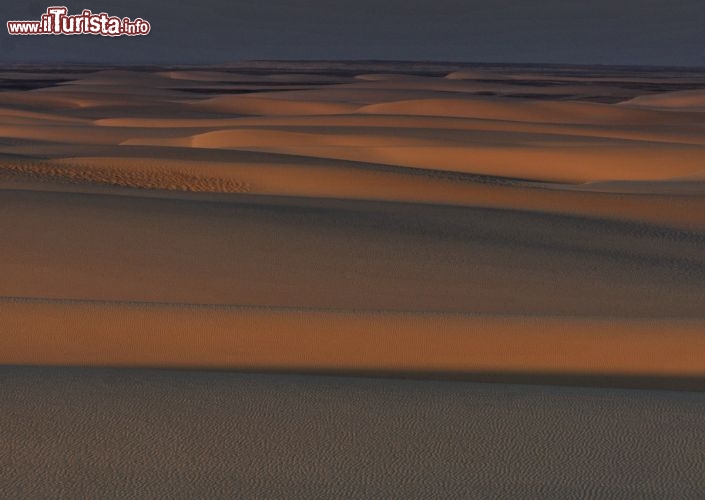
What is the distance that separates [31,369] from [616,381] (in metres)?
2.23

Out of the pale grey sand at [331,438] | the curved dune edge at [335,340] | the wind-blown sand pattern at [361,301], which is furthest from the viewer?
the curved dune edge at [335,340]

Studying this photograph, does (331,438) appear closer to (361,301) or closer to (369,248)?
(361,301)

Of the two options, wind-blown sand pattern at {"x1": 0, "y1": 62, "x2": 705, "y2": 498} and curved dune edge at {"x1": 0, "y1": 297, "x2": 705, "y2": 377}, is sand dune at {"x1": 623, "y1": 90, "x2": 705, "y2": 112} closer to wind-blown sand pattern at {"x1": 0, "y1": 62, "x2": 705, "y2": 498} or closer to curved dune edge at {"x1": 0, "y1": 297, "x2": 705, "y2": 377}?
wind-blown sand pattern at {"x1": 0, "y1": 62, "x2": 705, "y2": 498}

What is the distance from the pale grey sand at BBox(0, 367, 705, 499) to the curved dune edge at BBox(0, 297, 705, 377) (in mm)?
382

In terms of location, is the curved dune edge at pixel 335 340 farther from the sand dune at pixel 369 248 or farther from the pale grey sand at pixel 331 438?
the pale grey sand at pixel 331 438

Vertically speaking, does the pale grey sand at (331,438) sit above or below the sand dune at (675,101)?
above

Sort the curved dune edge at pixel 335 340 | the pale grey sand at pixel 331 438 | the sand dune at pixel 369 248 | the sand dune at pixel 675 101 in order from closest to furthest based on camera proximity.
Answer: the pale grey sand at pixel 331 438 → the curved dune edge at pixel 335 340 → the sand dune at pixel 369 248 → the sand dune at pixel 675 101

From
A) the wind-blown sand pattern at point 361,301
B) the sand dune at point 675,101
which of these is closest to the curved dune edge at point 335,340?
the wind-blown sand pattern at point 361,301

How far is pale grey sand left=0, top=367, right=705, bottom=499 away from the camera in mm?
3027

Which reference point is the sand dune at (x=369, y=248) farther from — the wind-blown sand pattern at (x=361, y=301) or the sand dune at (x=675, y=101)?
the sand dune at (x=675, y=101)

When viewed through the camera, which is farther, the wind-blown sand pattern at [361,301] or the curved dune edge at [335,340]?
the curved dune edge at [335,340]

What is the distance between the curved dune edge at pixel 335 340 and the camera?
183 inches

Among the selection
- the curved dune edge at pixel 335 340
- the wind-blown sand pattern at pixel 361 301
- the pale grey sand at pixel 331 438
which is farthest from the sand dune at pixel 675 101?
the pale grey sand at pixel 331 438

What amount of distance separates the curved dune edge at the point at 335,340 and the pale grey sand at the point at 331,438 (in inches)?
15.0
